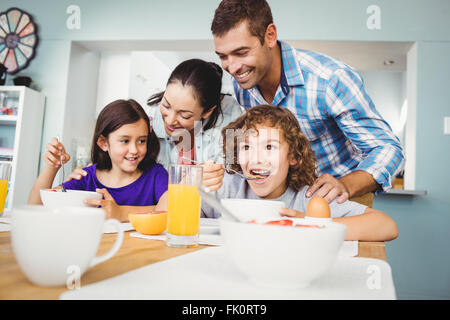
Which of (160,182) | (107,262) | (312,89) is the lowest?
(107,262)

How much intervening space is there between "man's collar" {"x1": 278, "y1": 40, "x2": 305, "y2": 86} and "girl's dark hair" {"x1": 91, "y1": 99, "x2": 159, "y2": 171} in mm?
621

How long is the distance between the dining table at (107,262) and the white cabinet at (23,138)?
2.36 m

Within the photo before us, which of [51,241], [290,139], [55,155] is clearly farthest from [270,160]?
[51,241]

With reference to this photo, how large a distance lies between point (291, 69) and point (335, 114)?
0.26 metres

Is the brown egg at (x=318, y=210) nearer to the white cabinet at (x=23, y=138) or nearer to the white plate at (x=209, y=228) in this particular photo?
the white plate at (x=209, y=228)

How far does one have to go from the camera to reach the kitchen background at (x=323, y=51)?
2465 mm

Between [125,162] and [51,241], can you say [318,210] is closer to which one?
[51,241]

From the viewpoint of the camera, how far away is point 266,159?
1179mm

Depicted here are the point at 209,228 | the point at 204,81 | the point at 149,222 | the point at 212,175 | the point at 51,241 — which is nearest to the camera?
the point at 51,241

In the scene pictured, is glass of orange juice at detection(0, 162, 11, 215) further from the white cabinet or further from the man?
the white cabinet

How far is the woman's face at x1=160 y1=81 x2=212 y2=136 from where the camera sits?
70.2 inches

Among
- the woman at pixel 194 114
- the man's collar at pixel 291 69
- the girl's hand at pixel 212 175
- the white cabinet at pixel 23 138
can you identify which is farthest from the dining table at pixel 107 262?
the white cabinet at pixel 23 138

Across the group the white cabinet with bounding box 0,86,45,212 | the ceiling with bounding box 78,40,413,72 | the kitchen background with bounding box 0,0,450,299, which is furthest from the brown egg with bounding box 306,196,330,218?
the white cabinet with bounding box 0,86,45,212
